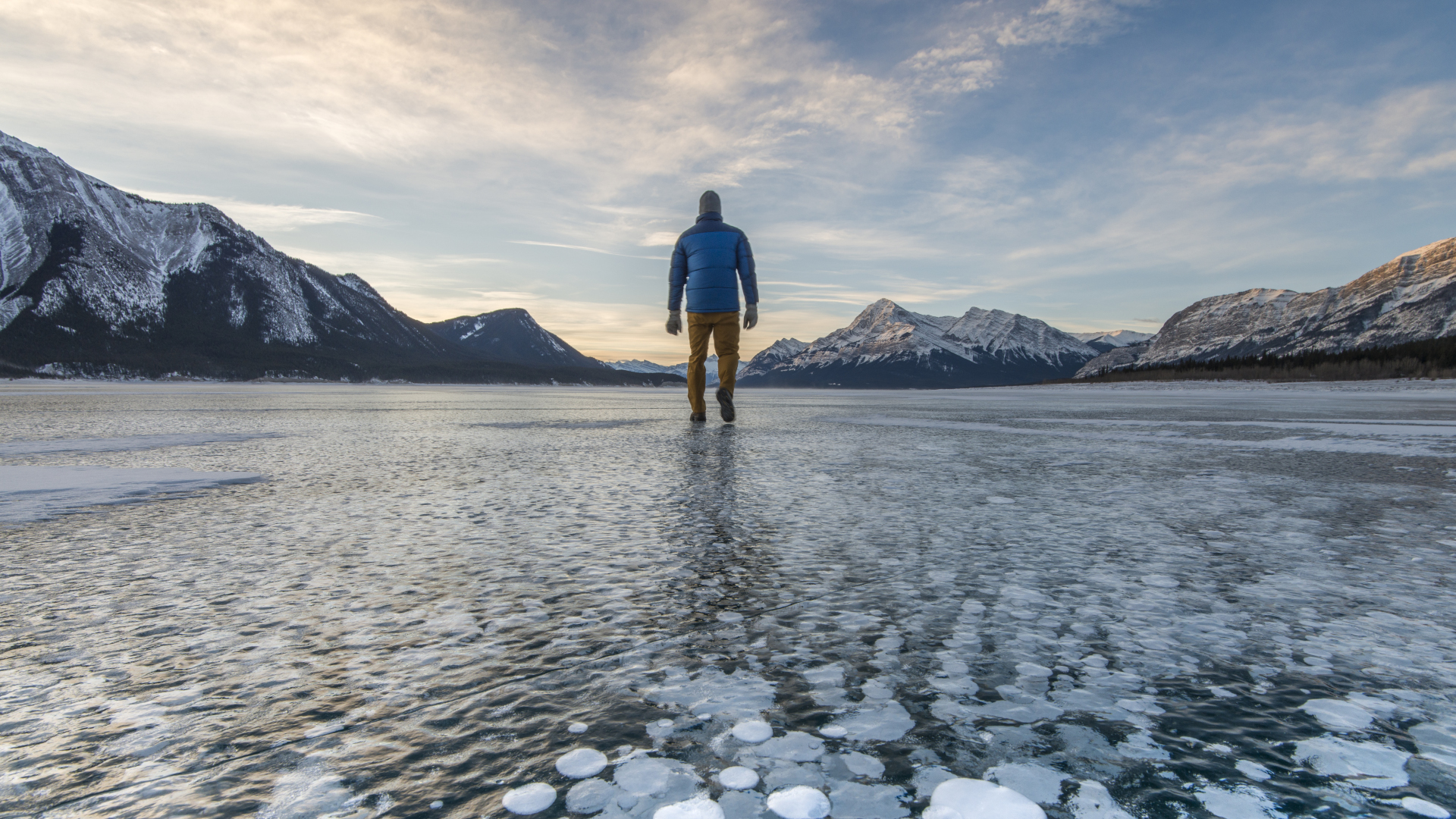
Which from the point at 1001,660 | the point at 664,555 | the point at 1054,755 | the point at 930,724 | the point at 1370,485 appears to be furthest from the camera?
the point at 1370,485

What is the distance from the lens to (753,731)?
1475 millimetres

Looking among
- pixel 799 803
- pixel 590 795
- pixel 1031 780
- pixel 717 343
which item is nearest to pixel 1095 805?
pixel 1031 780

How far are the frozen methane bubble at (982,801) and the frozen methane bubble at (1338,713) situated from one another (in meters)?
0.83

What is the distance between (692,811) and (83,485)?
5702 millimetres

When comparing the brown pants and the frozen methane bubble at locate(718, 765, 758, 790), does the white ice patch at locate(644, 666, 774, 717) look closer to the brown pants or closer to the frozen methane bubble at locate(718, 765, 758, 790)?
the frozen methane bubble at locate(718, 765, 758, 790)

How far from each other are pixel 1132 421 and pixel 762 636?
13793 millimetres

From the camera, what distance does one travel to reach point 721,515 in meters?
3.95

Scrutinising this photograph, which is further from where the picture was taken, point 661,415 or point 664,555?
point 661,415

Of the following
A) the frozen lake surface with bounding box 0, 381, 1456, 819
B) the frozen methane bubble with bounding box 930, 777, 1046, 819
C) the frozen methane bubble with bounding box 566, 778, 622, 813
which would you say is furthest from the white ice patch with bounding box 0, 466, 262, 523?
the frozen methane bubble with bounding box 930, 777, 1046, 819

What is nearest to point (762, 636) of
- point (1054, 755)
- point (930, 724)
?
point (930, 724)

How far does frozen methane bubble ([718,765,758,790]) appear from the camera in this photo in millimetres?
1266

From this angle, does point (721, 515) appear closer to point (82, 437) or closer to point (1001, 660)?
point (1001, 660)

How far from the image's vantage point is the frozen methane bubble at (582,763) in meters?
1.30

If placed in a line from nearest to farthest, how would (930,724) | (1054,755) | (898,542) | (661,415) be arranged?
(1054,755), (930,724), (898,542), (661,415)
